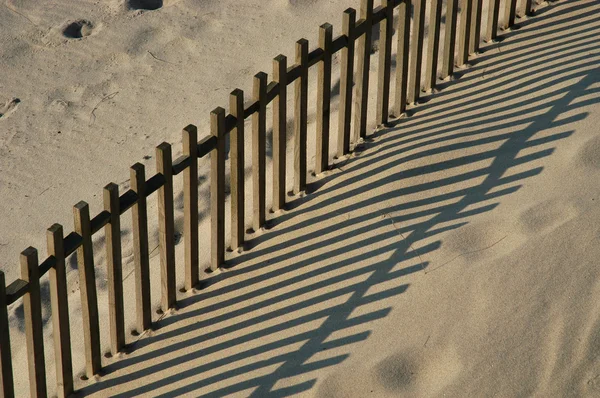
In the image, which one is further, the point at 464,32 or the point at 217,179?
the point at 464,32

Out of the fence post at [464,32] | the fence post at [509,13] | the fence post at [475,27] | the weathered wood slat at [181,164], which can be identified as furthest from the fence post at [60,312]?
the fence post at [509,13]

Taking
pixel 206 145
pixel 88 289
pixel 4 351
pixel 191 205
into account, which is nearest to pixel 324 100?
pixel 206 145

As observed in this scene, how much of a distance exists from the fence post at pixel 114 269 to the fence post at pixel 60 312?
25 centimetres

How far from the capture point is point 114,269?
505cm

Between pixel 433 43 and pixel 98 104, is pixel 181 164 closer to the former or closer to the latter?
pixel 433 43

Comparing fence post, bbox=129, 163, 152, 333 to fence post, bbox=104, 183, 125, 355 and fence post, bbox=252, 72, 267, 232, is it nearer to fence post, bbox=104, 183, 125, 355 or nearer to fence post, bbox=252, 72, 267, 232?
fence post, bbox=104, 183, 125, 355

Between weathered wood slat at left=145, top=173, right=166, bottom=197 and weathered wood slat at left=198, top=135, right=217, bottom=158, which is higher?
weathered wood slat at left=198, top=135, right=217, bottom=158

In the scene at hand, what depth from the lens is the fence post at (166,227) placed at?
507 cm

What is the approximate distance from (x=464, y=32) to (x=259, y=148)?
1.85m

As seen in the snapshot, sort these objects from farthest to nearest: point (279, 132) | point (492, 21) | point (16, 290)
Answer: point (492, 21) < point (279, 132) < point (16, 290)

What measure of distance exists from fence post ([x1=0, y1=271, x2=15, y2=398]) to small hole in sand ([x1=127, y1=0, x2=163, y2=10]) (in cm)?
415

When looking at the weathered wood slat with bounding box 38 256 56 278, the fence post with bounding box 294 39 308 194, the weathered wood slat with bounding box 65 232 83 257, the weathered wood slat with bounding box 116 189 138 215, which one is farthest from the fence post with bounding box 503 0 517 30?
the weathered wood slat with bounding box 38 256 56 278

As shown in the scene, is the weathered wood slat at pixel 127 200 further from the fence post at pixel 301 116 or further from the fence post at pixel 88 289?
the fence post at pixel 301 116

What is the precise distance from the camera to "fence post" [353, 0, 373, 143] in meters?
6.01
